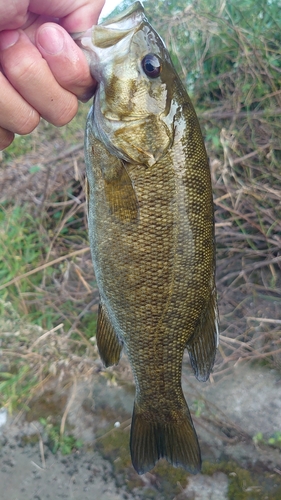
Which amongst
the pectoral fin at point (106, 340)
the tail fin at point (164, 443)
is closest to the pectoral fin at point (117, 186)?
the pectoral fin at point (106, 340)

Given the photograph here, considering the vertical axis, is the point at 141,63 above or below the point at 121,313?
above

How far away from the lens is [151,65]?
1171 millimetres

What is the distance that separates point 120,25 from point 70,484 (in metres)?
2.28

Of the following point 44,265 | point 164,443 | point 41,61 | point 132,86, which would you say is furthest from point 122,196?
point 44,265

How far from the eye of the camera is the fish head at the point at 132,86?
1.14m

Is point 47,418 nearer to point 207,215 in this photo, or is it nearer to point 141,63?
point 207,215

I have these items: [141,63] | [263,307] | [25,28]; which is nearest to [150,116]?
[141,63]

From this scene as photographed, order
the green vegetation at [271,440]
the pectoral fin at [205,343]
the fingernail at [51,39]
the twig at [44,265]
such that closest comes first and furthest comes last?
the fingernail at [51,39], the pectoral fin at [205,343], the green vegetation at [271,440], the twig at [44,265]

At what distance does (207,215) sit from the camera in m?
1.25

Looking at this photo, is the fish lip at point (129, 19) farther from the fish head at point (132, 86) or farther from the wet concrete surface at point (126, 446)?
the wet concrete surface at point (126, 446)

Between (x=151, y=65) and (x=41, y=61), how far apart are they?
12.6 inches

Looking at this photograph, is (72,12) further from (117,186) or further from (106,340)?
(106,340)

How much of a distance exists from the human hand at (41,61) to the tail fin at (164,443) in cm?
111

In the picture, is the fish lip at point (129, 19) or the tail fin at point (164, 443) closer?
the fish lip at point (129, 19)
